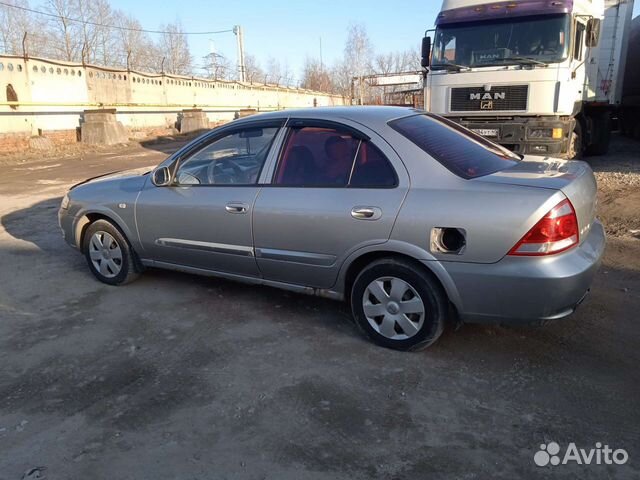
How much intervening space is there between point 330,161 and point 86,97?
20.0m

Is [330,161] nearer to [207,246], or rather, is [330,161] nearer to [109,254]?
[207,246]

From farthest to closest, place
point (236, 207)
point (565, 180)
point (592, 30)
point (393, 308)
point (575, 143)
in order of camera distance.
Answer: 1. point (575, 143)
2. point (592, 30)
3. point (236, 207)
4. point (393, 308)
5. point (565, 180)

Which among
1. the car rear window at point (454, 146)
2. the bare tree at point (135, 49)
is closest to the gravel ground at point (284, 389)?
the car rear window at point (454, 146)

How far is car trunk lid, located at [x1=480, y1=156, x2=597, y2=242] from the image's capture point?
317cm

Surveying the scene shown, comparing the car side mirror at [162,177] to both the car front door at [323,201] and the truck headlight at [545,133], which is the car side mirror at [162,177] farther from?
the truck headlight at [545,133]

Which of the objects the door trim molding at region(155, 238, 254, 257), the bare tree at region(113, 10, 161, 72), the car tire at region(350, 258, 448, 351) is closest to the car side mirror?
the door trim molding at region(155, 238, 254, 257)

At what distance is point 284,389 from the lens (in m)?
3.13

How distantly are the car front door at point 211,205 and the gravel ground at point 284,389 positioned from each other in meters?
0.46

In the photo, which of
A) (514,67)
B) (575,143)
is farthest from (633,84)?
(514,67)

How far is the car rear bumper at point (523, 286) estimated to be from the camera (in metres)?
3.03

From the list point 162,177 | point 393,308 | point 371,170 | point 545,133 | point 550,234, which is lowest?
point 393,308

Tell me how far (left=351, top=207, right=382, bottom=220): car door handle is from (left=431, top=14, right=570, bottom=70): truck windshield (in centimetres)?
669

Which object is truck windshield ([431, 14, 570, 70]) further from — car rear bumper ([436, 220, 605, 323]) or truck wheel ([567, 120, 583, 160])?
car rear bumper ([436, 220, 605, 323])

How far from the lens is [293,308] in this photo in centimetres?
435
